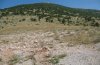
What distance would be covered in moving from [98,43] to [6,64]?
7490mm

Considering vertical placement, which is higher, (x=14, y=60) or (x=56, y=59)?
(x=56, y=59)

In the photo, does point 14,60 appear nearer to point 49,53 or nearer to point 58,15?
point 49,53

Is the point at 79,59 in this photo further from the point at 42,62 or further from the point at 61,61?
the point at 42,62

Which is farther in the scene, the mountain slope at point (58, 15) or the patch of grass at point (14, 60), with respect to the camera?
the mountain slope at point (58, 15)

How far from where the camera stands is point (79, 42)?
24.8 meters

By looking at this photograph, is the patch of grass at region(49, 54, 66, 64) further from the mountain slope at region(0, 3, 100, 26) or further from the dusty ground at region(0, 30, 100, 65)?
the mountain slope at region(0, 3, 100, 26)

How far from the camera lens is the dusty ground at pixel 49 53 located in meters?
19.6

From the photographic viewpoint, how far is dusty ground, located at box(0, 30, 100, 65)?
1962 cm

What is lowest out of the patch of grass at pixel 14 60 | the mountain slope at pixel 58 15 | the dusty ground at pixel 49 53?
the mountain slope at pixel 58 15

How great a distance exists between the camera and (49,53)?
21891 millimetres

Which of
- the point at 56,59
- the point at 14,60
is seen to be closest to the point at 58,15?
the point at 14,60

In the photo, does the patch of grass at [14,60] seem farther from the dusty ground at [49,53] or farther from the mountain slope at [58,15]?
the mountain slope at [58,15]

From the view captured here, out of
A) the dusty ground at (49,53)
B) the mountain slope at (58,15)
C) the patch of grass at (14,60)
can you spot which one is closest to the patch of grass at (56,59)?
the dusty ground at (49,53)

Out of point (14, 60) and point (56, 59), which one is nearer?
point (56, 59)
